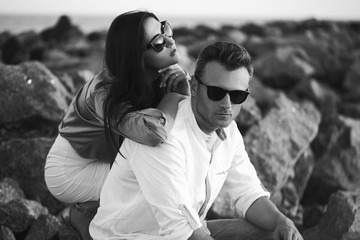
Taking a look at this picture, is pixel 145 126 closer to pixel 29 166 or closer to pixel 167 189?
pixel 167 189

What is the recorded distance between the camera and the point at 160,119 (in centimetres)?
273

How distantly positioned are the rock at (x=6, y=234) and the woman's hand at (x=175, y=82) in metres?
1.41

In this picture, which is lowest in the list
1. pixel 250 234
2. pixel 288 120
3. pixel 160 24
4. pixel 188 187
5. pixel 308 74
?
pixel 308 74

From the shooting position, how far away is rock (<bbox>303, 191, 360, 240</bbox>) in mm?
3807

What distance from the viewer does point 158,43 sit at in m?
3.04

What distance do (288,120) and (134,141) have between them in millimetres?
3546

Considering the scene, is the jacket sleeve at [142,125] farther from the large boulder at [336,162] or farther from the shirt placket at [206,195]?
the large boulder at [336,162]

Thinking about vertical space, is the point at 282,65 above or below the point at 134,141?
below

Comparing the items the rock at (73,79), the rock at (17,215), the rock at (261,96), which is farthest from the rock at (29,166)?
the rock at (261,96)

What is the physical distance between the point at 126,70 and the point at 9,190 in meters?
1.66

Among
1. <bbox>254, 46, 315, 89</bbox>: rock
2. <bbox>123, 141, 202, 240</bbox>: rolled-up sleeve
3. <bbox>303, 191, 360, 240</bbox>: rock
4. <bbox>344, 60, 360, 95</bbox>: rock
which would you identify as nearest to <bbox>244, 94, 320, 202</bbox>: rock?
<bbox>303, 191, 360, 240</bbox>: rock

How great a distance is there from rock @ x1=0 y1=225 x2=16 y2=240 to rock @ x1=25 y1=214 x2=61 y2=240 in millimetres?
103

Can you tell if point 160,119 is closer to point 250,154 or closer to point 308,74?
point 250,154

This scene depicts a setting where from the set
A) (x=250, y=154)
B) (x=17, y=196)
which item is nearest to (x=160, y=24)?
(x=17, y=196)
